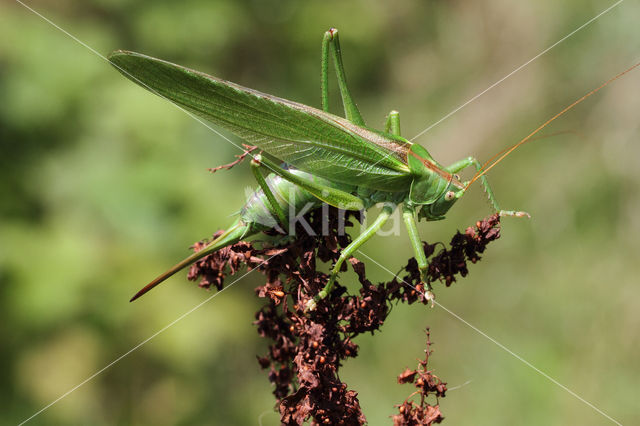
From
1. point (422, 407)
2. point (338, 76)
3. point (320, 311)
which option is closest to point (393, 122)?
point (338, 76)

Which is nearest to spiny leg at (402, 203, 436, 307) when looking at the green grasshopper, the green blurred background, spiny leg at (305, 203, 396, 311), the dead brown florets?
the green grasshopper

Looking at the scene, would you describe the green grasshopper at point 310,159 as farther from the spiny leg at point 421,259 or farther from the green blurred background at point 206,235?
the green blurred background at point 206,235

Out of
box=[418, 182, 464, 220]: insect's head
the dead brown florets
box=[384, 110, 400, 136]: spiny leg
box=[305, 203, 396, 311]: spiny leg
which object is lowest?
the dead brown florets

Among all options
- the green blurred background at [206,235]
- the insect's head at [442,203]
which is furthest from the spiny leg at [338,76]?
the green blurred background at [206,235]

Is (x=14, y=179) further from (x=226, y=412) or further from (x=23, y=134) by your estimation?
(x=226, y=412)

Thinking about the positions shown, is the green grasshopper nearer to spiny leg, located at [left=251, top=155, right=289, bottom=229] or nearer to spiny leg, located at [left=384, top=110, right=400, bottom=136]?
spiny leg, located at [left=251, top=155, right=289, bottom=229]

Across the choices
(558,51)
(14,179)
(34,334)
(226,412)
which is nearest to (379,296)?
(226,412)
